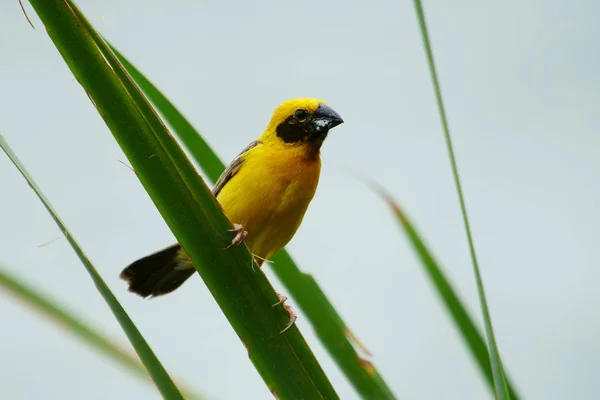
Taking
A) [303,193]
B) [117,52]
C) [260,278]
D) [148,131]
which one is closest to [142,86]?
[117,52]

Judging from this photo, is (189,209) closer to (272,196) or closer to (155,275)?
(272,196)

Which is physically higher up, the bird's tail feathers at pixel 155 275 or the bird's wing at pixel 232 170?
the bird's wing at pixel 232 170

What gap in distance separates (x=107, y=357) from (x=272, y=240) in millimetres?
1534

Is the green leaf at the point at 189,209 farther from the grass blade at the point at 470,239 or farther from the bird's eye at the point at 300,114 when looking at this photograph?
the bird's eye at the point at 300,114

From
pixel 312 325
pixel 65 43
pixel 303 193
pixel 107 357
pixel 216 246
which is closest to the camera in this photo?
pixel 65 43

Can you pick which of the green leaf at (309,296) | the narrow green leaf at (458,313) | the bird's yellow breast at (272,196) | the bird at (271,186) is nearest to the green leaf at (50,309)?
the green leaf at (309,296)

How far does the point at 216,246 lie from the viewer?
128cm

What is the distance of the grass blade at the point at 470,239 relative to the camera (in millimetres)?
1136

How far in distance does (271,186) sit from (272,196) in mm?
40

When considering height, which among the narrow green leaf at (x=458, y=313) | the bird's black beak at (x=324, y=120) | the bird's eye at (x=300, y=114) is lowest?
the narrow green leaf at (x=458, y=313)

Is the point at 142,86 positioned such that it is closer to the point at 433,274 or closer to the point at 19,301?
the point at 19,301

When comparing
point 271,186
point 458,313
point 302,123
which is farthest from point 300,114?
point 458,313

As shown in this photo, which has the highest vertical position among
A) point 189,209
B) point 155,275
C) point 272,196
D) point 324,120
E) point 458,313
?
point 189,209

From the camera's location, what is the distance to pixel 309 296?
63.5 inches
